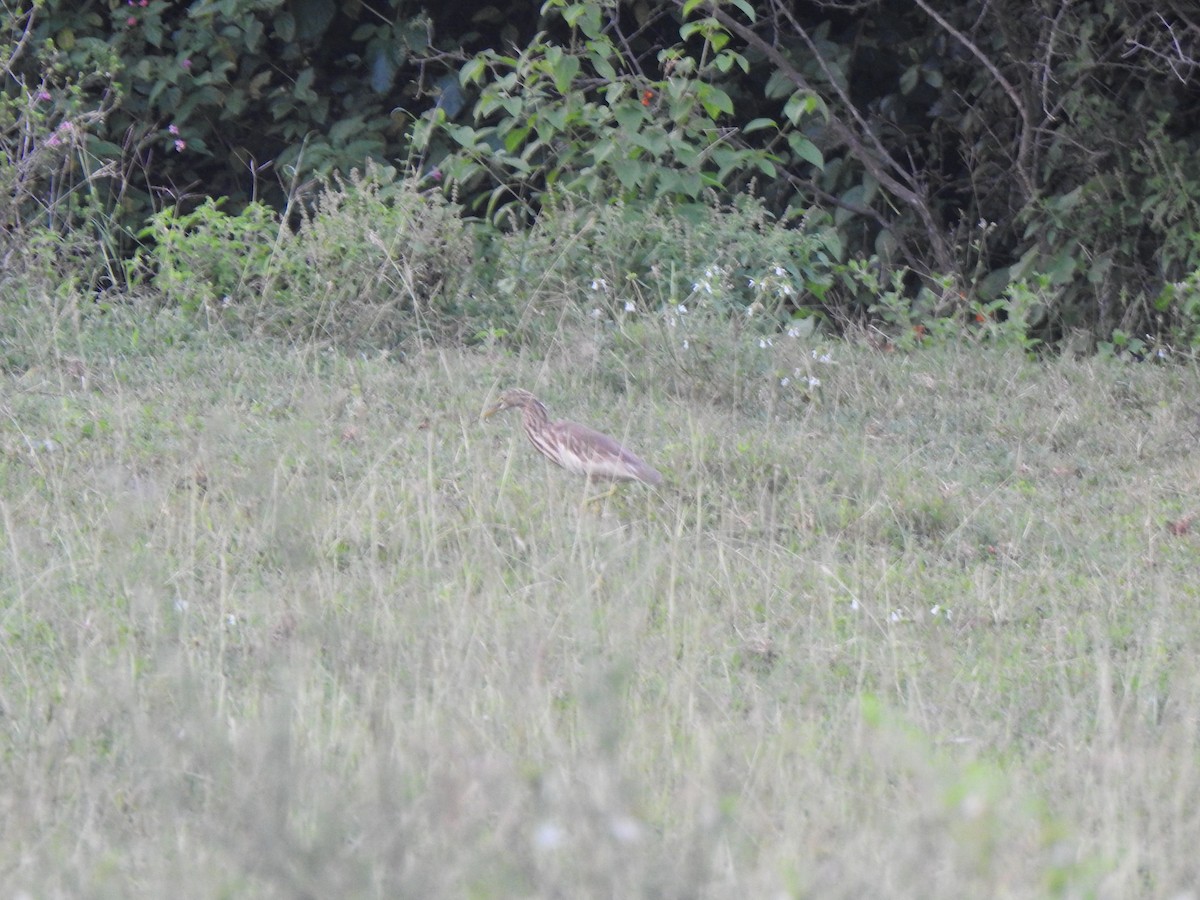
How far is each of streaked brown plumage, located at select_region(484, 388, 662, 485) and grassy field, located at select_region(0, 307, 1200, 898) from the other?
0.12 m

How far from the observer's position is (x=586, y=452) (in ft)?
18.9

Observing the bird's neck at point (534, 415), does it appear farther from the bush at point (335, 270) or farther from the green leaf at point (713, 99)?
the green leaf at point (713, 99)

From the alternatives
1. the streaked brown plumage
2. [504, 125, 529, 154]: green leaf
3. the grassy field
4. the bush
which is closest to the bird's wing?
the streaked brown plumage

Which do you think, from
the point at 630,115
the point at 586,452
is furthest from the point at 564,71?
the point at 586,452

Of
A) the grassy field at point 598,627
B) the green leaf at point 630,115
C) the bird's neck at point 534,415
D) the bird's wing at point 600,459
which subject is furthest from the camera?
the green leaf at point 630,115

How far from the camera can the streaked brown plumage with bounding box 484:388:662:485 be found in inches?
224

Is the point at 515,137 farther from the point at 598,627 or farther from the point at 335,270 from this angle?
the point at 598,627

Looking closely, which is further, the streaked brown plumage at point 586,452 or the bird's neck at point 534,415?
the bird's neck at point 534,415

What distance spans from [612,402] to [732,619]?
2628 mm

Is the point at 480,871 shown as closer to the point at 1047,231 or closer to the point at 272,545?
the point at 272,545

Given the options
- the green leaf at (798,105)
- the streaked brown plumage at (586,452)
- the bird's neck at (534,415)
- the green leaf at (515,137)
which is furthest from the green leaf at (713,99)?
the streaked brown plumage at (586,452)

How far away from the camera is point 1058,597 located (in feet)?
17.0

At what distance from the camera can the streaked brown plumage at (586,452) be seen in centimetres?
569

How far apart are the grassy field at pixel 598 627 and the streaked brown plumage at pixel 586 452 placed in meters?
0.12
